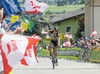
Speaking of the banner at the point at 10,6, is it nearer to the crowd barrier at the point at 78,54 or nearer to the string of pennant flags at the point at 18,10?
the string of pennant flags at the point at 18,10

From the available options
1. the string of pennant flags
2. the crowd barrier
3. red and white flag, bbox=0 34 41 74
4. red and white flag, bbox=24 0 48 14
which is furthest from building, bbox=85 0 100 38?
red and white flag, bbox=0 34 41 74

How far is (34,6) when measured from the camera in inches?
598

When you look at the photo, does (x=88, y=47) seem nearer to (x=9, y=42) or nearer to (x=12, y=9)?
(x=12, y=9)

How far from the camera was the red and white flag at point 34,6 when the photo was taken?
14.7m

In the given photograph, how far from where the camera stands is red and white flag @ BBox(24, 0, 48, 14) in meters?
14.7

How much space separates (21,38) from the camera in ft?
19.6

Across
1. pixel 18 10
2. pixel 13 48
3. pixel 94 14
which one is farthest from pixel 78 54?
pixel 13 48

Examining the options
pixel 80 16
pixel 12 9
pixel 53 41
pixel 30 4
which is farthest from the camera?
pixel 80 16

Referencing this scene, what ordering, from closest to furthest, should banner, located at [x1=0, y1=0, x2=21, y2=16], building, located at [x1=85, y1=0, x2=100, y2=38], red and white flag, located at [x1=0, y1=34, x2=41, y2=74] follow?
red and white flag, located at [x1=0, y1=34, x2=41, y2=74], banner, located at [x1=0, y1=0, x2=21, y2=16], building, located at [x1=85, y1=0, x2=100, y2=38]

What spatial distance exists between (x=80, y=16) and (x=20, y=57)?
5545 centimetres

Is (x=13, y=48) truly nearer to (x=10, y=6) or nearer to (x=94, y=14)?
(x=10, y=6)

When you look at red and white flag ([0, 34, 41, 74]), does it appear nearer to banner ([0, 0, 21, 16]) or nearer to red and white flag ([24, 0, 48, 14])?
banner ([0, 0, 21, 16])

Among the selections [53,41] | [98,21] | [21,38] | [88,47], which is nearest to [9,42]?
[21,38]

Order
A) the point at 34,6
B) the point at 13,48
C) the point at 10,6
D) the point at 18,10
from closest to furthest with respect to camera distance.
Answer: the point at 13,48, the point at 10,6, the point at 18,10, the point at 34,6
